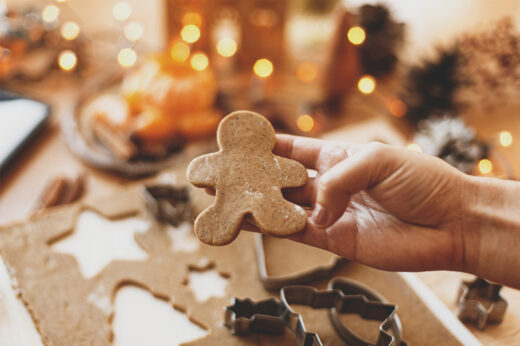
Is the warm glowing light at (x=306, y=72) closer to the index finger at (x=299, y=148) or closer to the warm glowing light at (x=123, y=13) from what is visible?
the warm glowing light at (x=123, y=13)

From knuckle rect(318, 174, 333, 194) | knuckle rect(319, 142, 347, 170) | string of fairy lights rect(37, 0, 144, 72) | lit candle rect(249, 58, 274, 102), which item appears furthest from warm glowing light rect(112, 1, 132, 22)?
knuckle rect(318, 174, 333, 194)

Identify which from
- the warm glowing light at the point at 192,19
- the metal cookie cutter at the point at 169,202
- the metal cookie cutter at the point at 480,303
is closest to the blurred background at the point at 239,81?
the warm glowing light at the point at 192,19

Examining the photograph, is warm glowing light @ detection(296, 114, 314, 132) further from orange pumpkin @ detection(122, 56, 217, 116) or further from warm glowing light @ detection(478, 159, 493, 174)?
warm glowing light @ detection(478, 159, 493, 174)

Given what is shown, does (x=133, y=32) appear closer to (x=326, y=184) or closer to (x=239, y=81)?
(x=239, y=81)

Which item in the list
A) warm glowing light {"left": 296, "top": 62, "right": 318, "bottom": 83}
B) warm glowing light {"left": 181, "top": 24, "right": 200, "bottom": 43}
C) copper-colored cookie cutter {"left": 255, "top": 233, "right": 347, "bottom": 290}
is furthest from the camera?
warm glowing light {"left": 296, "top": 62, "right": 318, "bottom": 83}

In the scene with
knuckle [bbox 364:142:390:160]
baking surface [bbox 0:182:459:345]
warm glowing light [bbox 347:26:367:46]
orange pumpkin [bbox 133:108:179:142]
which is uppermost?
warm glowing light [bbox 347:26:367:46]

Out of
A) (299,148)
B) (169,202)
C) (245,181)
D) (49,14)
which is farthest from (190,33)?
(245,181)
